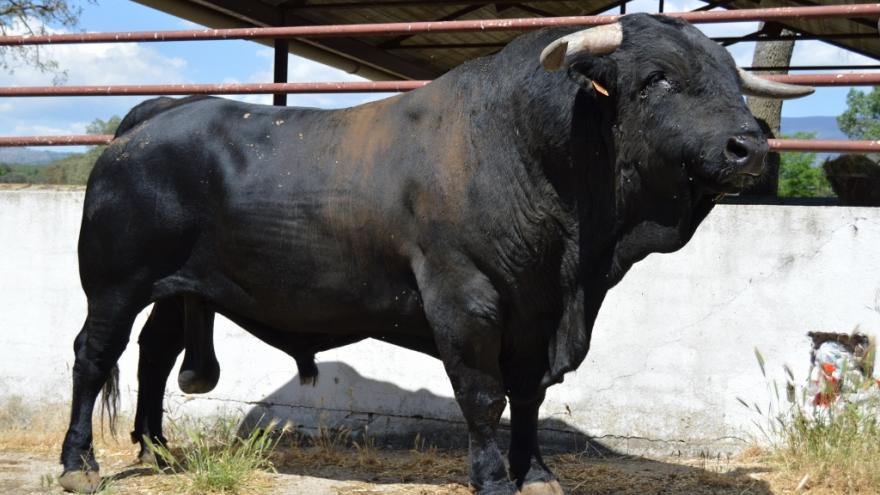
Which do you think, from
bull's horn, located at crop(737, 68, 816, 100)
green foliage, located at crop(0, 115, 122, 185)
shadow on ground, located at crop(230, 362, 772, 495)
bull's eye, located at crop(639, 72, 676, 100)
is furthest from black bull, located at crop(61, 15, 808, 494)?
green foliage, located at crop(0, 115, 122, 185)

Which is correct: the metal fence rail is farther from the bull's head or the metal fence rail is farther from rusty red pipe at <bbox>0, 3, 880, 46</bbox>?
the bull's head

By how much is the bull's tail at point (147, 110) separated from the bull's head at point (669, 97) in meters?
2.26

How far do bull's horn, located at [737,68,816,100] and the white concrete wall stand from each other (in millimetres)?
1292

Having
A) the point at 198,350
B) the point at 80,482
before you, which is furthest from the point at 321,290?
the point at 80,482

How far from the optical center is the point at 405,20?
12047 millimetres

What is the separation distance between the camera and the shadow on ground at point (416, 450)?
5020mm

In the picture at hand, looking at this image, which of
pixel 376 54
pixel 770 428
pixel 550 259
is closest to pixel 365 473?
pixel 550 259

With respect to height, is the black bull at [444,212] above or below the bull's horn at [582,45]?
below

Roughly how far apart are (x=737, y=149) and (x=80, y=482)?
3.37 metres

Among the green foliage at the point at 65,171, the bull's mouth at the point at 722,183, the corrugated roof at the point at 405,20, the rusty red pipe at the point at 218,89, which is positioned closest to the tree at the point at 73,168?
the green foliage at the point at 65,171

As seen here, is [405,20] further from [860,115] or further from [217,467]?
[860,115]

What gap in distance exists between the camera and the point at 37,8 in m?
21.5

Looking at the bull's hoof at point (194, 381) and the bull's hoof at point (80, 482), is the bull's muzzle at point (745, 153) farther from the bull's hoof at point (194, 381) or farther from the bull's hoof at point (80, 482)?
the bull's hoof at point (80, 482)

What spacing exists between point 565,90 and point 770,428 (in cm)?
234
